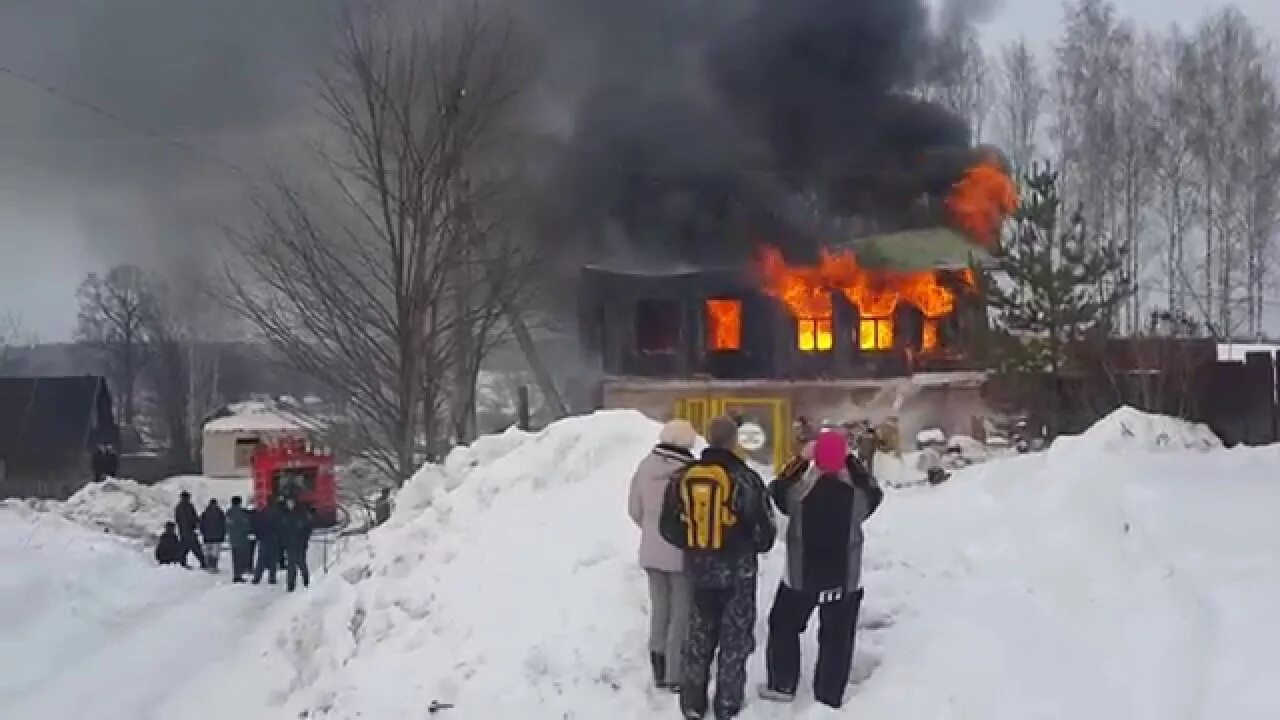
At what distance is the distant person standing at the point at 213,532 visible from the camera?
21266 mm

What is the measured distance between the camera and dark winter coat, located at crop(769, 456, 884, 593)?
6.96 m

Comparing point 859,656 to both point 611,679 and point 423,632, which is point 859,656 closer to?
point 611,679

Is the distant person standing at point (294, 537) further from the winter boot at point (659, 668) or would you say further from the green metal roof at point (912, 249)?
the green metal roof at point (912, 249)

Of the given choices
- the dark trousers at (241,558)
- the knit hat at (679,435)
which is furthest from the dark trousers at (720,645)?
the dark trousers at (241,558)

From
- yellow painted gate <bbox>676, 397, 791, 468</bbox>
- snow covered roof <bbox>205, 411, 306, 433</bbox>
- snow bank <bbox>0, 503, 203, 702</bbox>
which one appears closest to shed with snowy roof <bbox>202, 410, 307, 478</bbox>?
snow covered roof <bbox>205, 411, 306, 433</bbox>

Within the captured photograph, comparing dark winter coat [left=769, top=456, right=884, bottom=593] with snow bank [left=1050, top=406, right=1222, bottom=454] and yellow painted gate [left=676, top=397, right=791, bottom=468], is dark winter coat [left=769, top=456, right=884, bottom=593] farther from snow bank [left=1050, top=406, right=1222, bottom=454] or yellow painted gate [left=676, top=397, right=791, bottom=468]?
yellow painted gate [left=676, top=397, right=791, bottom=468]

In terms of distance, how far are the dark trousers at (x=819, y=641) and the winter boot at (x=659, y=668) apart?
0.53 m

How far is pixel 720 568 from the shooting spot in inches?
271

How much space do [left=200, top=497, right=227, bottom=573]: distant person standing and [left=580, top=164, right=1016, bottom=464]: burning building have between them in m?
9.14

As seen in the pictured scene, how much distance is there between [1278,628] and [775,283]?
21.5 m

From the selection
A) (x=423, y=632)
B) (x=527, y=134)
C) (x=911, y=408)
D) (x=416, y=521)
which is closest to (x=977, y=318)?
(x=911, y=408)

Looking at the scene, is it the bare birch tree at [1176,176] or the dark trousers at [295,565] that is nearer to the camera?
the dark trousers at [295,565]

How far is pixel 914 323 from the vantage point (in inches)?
1110

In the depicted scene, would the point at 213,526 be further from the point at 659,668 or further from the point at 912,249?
the point at 659,668
